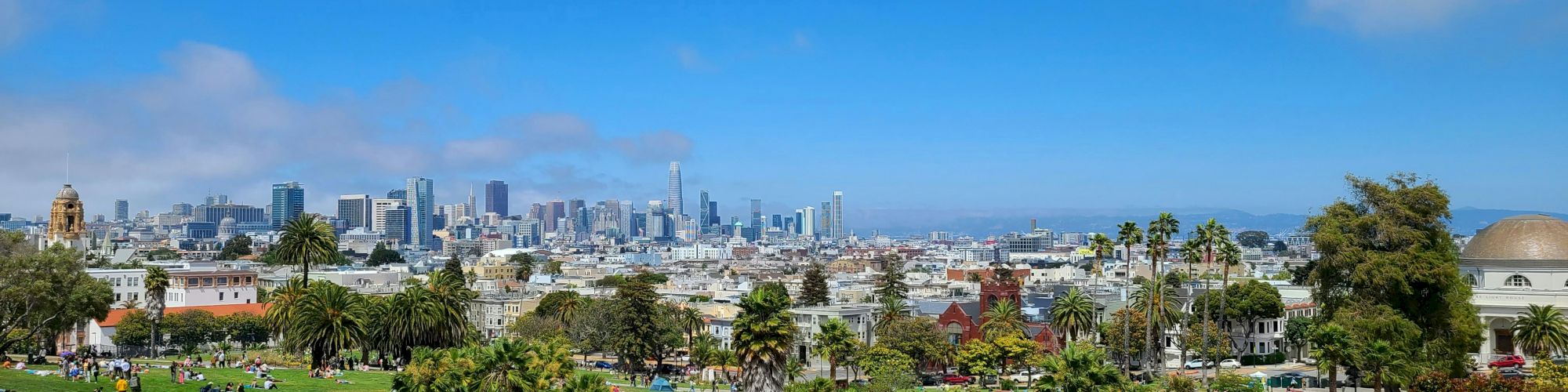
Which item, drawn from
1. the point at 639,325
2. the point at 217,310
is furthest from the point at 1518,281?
the point at 217,310

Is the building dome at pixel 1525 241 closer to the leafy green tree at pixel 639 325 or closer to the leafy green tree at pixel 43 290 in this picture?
the leafy green tree at pixel 639 325

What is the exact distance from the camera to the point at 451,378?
36.3m

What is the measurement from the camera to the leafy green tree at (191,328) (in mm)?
88688

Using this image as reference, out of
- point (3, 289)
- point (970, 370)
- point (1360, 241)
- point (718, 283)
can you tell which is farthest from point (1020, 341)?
point (718, 283)

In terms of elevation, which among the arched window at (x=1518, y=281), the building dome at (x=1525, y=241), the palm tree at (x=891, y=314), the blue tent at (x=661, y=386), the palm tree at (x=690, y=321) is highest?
the building dome at (x=1525, y=241)

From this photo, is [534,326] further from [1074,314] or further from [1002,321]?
[1074,314]

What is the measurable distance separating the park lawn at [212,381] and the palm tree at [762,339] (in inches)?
701

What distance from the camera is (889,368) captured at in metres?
63.7

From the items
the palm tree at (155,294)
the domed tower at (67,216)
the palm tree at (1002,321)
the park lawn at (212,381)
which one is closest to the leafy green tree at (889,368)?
the palm tree at (1002,321)

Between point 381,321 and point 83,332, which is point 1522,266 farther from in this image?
point 83,332

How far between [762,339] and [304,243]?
120 ft

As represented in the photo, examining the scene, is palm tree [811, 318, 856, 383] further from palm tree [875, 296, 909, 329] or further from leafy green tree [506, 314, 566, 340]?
leafy green tree [506, 314, 566, 340]

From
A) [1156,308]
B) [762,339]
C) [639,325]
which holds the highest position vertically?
[762,339]

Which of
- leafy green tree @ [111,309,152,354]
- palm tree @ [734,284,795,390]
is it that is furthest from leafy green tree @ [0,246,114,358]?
palm tree @ [734,284,795,390]
